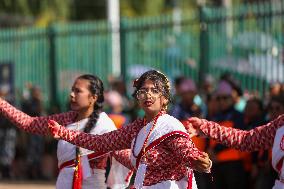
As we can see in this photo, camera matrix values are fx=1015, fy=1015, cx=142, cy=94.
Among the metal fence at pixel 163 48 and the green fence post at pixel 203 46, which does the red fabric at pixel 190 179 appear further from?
the green fence post at pixel 203 46

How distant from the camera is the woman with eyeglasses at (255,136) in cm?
718

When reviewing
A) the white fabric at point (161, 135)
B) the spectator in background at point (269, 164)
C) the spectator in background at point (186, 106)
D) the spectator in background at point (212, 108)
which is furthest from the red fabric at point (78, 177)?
the spectator in background at point (212, 108)

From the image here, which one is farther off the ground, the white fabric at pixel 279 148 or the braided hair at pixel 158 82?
the braided hair at pixel 158 82

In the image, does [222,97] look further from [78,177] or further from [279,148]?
[279,148]

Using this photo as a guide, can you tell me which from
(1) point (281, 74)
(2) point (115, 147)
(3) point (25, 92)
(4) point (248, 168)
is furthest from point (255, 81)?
(2) point (115, 147)

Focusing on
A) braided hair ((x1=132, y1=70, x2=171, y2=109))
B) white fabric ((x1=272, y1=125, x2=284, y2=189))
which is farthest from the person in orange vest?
braided hair ((x1=132, y1=70, x2=171, y2=109))

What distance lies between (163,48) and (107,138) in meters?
9.19

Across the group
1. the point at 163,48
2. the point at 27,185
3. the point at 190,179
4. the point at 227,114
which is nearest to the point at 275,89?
the point at 227,114

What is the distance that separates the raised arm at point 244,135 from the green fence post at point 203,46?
782 cm

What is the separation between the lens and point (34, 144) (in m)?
17.6

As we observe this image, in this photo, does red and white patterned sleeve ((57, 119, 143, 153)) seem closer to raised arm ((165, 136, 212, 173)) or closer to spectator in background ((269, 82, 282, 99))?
raised arm ((165, 136, 212, 173))

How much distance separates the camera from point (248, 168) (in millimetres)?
11922

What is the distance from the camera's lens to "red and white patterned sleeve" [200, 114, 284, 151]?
723 cm

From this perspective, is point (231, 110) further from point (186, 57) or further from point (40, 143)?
point (40, 143)
